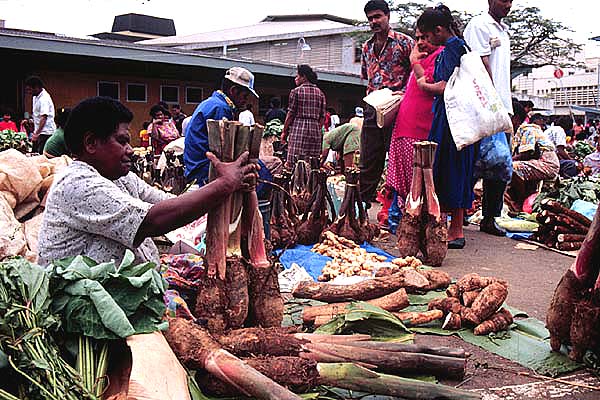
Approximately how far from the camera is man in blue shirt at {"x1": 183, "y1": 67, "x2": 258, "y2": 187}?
5473 millimetres

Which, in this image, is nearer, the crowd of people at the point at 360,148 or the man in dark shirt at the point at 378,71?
the crowd of people at the point at 360,148

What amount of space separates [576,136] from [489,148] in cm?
1732

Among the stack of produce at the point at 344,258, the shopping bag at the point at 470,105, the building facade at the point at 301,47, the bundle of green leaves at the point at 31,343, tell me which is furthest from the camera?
the building facade at the point at 301,47

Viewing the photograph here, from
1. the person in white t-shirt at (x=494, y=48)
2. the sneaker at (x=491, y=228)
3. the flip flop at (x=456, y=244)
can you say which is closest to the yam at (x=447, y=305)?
the flip flop at (x=456, y=244)

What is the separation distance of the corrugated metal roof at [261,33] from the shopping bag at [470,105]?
23.5m

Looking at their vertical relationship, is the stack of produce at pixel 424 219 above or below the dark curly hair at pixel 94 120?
below

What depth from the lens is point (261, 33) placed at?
34.9m

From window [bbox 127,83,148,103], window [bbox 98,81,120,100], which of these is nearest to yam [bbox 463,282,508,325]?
window [bbox 98,81,120,100]

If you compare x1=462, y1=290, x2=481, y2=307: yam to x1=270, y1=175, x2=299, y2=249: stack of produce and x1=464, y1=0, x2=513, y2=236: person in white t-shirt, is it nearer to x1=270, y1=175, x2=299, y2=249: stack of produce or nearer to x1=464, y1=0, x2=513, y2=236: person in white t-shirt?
x1=270, y1=175, x2=299, y2=249: stack of produce

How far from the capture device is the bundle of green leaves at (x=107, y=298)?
2225 millimetres

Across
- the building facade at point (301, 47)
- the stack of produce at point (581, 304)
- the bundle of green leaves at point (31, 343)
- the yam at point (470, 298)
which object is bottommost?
the yam at point (470, 298)

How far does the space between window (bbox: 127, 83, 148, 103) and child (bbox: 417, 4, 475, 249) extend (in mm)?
16080

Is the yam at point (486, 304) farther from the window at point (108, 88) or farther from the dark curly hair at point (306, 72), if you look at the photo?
the window at point (108, 88)

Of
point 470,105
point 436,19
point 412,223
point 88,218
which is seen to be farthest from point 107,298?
point 436,19
